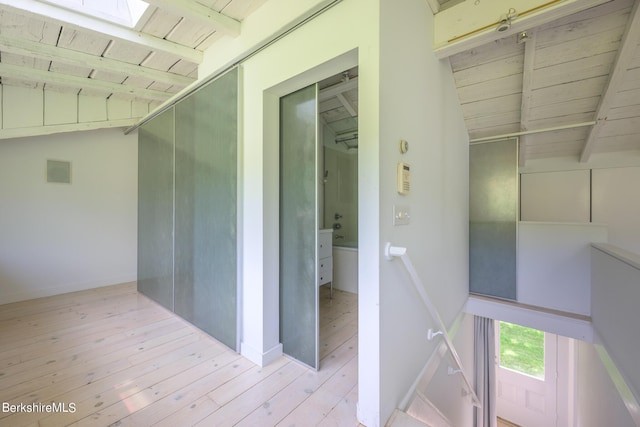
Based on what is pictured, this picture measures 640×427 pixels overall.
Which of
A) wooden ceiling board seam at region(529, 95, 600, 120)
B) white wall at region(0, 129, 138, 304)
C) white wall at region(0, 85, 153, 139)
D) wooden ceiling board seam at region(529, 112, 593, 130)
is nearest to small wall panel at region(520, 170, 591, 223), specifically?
wooden ceiling board seam at region(529, 112, 593, 130)

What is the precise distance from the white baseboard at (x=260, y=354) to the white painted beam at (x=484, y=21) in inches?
105

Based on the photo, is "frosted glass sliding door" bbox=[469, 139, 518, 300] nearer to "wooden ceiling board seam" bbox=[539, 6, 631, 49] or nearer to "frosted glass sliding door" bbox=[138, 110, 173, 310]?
"wooden ceiling board seam" bbox=[539, 6, 631, 49]

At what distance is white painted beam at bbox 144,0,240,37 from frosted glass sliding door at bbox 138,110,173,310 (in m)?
1.36

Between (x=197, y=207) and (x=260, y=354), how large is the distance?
1449 mm

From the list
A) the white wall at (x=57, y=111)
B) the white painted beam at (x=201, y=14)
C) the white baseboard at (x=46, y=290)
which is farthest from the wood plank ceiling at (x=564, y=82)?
the white baseboard at (x=46, y=290)

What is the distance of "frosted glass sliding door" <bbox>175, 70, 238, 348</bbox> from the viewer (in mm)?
2164

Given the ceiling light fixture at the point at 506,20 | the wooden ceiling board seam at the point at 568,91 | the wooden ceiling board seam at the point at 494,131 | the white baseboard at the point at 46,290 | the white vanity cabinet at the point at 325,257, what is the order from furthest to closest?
the white vanity cabinet at the point at 325,257, the white baseboard at the point at 46,290, the wooden ceiling board seam at the point at 494,131, the wooden ceiling board seam at the point at 568,91, the ceiling light fixture at the point at 506,20

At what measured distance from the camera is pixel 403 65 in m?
1.58

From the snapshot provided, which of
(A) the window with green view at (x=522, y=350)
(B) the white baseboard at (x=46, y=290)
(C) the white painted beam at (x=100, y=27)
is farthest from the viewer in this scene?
(A) the window with green view at (x=522, y=350)

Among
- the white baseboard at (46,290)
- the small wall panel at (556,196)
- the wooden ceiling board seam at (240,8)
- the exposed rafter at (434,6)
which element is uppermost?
the exposed rafter at (434,6)

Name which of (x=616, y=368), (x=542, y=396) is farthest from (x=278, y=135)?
(x=542, y=396)

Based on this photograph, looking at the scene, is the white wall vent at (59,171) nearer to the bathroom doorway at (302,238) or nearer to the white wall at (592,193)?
the bathroom doorway at (302,238)

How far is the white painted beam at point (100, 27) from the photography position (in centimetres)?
172

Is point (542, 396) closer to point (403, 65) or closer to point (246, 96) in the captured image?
point (403, 65)
